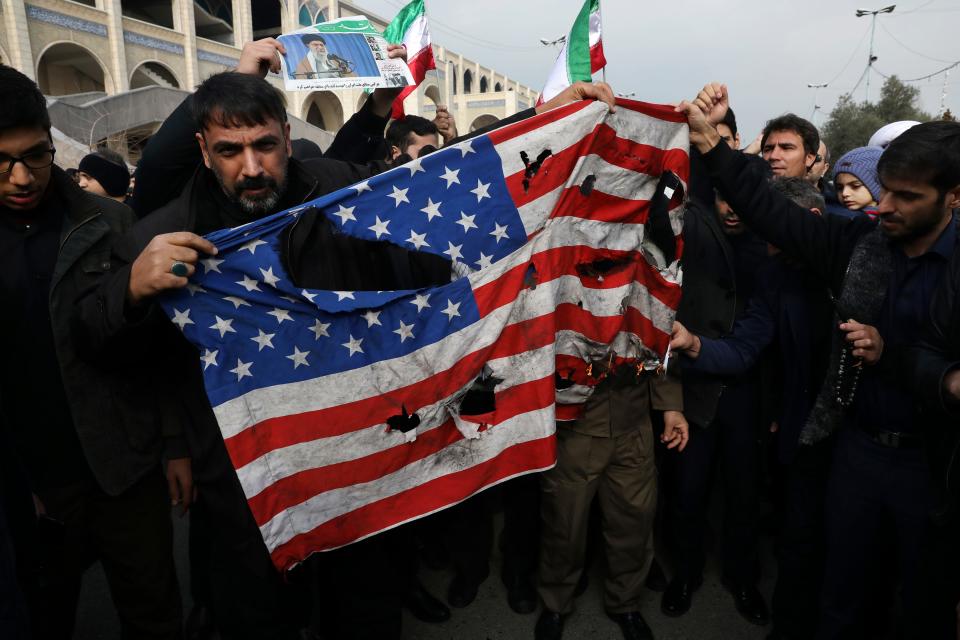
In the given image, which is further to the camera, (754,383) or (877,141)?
(877,141)

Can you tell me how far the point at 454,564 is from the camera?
3.47 metres

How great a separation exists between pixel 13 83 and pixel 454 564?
9.94 ft

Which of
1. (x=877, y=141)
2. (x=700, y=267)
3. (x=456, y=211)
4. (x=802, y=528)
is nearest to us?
(x=456, y=211)

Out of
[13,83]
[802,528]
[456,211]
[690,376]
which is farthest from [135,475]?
[802,528]

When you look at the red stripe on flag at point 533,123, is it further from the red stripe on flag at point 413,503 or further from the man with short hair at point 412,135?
the man with short hair at point 412,135

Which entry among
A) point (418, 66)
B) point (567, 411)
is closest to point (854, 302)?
point (567, 411)

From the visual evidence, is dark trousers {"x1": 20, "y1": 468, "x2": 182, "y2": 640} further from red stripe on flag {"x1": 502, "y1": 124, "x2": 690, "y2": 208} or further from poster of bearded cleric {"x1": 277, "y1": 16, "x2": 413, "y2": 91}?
poster of bearded cleric {"x1": 277, "y1": 16, "x2": 413, "y2": 91}

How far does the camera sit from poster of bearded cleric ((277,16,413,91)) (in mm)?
3131

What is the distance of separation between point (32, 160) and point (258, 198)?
30.3 inches

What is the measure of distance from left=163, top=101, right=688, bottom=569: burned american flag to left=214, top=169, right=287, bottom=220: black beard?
0.21 metres

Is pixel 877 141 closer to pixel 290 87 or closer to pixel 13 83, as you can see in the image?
pixel 290 87

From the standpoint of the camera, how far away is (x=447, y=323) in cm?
231

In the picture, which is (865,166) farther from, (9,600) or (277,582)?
(9,600)

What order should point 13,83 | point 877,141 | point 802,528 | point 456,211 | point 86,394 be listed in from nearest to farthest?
1. point 13,83
2. point 86,394
3. point 456,211
4. point 802,528
5. point 877,141
